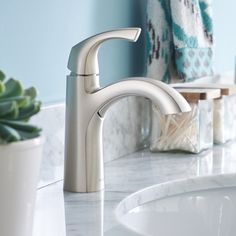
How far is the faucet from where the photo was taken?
951mm

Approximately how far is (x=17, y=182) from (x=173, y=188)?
1.50 ft

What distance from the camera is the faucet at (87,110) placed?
951 mm

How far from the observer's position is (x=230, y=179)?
1106mm

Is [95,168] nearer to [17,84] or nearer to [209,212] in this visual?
[209,212]

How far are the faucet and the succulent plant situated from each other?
1.00 ft

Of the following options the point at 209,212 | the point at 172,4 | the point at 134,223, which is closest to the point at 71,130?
the point at 134,223

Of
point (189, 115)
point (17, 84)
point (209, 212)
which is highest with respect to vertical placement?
point (17, 84)

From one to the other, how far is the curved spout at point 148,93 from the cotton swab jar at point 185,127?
1.05ft

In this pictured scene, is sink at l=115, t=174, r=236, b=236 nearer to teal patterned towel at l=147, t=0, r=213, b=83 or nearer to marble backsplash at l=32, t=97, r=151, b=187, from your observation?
marble backsplash at l=32, t=97, r=151, b=187

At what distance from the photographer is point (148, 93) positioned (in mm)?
948

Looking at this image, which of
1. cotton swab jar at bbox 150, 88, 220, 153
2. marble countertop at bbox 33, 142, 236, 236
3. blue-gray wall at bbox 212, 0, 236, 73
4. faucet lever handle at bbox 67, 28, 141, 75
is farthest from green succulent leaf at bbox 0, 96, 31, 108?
blue-gray wall at bbox 212, 0, 236, 73

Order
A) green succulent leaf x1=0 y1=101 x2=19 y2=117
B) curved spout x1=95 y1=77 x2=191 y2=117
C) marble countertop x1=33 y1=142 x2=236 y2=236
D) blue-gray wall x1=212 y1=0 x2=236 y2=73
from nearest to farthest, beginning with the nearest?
green succulent leaf x1=0 y1=101 x2=19 y2=117 < marble countertop x1=33 y1=142 x2=236 y2=236 < curved spout x1=95 y1=77 x2=191 y2=117 < blue-gray wall x1=212 y1=0 x2=236 y2=73

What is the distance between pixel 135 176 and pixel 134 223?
15 cm

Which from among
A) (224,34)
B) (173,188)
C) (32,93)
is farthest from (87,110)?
(224,34)
